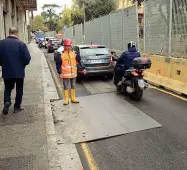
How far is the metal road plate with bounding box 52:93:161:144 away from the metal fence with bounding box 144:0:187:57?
3018 mm

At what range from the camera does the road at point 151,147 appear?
4559mm

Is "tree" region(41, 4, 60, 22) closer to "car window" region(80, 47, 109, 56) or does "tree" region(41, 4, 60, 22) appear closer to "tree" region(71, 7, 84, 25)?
"tree" region(71, 7, 84, 25)

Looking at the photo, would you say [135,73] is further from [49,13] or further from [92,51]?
[49,13]

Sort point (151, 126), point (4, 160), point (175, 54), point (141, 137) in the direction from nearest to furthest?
point (4, 160)
point (141, 137)
point (151, 126)
point (175, 54)

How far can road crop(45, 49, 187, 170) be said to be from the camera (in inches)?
179

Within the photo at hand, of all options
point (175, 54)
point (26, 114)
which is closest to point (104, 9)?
point (175, 54)

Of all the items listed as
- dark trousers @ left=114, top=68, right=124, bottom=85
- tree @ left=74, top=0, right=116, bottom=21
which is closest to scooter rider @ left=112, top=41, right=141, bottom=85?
dark trousers @ left=114, top=68, right=124, bottom=85

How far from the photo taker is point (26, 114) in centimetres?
693

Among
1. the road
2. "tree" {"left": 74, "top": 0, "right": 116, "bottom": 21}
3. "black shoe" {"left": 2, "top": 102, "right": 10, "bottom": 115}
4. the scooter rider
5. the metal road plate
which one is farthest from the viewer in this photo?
"tree" {"left": 74, "top": 0, "right": 116, "bottom": 21}

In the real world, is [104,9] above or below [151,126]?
above

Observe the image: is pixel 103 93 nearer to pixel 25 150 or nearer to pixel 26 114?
pixel 26 114

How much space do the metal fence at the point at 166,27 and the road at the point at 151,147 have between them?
11.2 ft

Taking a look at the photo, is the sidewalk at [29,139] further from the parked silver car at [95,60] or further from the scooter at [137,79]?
the parked silver car at [95,60]

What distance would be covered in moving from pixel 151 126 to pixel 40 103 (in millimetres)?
3053
